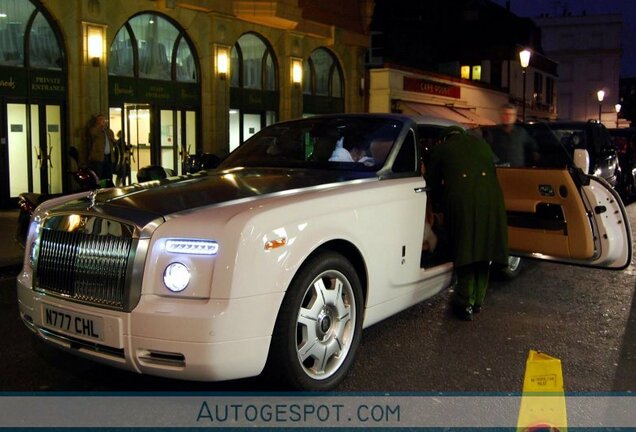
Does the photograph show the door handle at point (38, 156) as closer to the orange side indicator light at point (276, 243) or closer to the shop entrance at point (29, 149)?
the shop entrance at point (29, 149)

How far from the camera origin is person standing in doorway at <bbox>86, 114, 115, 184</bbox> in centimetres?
1317

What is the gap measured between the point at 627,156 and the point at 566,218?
1223 centimetres

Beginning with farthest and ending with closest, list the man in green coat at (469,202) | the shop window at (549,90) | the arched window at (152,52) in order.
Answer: the shop window at (549,90), the arched window at (152,52), the man in green coat at (469,202)

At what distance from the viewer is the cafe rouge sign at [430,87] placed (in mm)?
26859

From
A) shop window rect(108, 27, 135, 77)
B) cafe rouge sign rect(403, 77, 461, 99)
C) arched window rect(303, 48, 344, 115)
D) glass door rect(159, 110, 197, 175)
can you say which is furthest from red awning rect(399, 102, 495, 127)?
shop window rect(108, 27, 135, 77)

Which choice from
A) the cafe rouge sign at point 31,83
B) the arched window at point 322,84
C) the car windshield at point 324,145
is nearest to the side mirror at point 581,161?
the car windshield at point 324,145

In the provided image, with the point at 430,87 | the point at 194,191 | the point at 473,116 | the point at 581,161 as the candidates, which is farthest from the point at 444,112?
the point at 194,191

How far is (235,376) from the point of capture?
145 inches

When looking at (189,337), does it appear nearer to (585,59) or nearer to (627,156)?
(627,156)

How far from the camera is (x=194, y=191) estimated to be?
4.32 m

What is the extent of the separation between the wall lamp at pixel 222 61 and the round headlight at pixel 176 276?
14956 mm

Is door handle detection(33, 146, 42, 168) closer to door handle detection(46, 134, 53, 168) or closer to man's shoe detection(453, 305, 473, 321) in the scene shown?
door handle detection(46, 134, 53, 168)

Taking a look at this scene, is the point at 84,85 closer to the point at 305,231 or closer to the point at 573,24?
the point at 305,231

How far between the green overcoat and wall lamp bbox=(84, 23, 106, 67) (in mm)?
10740
